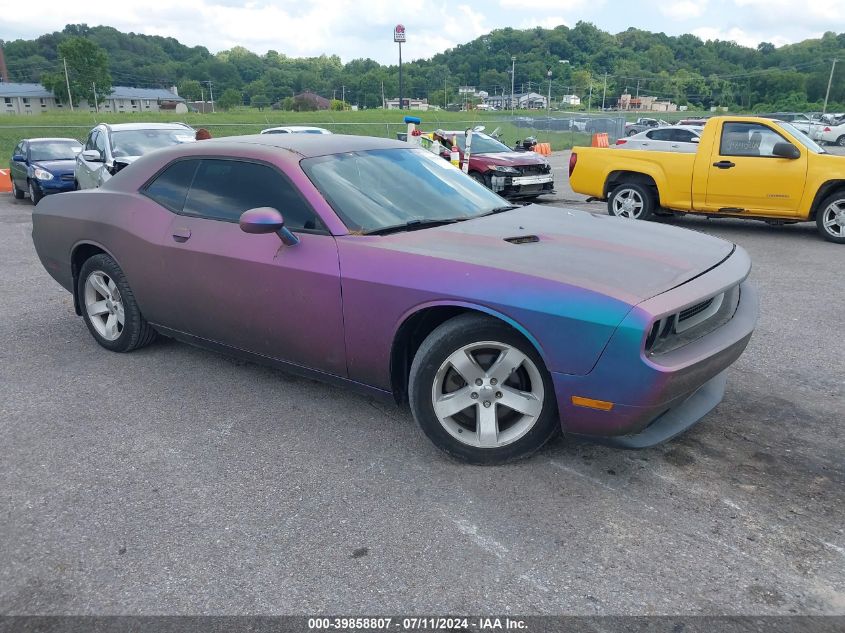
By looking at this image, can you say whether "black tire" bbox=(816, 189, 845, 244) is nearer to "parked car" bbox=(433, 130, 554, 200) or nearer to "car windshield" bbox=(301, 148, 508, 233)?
"parked car" bbox=(433, 130, 554, 200)

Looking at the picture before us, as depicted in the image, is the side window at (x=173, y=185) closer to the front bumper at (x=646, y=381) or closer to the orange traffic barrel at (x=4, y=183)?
the front bumper at (x=646, y=381)

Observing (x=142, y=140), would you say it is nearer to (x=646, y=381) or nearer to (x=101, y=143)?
(x=101, y=143)

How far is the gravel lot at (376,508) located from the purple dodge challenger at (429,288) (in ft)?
0.94

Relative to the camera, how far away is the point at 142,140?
11.5m

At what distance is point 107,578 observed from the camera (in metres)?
2.46

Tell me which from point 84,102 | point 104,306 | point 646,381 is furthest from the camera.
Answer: point 84,102

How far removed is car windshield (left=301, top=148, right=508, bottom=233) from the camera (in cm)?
366

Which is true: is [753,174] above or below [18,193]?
above

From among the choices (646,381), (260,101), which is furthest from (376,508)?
(260,101)

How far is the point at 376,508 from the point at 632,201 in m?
8.61

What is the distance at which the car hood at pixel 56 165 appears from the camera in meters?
13.4

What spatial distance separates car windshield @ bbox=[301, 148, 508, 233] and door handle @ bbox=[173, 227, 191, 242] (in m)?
0.90

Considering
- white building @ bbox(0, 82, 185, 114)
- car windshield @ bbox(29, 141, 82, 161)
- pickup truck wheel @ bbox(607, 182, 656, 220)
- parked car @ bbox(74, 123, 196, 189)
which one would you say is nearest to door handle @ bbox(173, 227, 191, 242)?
parked car @ bbox(74, 123, 196, 189)

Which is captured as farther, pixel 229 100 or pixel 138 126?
pixel 229 100
